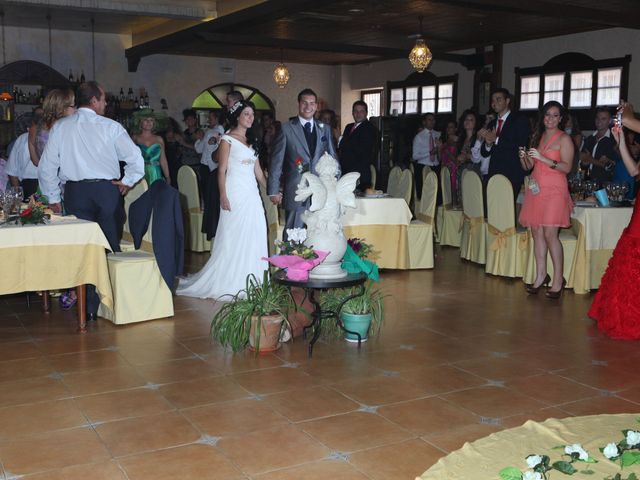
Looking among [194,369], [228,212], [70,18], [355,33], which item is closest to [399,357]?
[194,369]

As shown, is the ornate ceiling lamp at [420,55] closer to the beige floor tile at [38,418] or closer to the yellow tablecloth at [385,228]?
the yellow tablecloth at [385,228]

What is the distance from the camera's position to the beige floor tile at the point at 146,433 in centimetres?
317

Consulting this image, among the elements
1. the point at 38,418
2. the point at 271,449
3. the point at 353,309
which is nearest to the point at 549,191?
the point at 353,309

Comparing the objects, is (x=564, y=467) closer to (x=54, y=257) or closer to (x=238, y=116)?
(x=54, y=257)

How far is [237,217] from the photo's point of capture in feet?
19.8

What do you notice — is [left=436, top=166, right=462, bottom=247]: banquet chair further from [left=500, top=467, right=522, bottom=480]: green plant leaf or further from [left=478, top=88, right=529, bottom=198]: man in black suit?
[left=500, top=467, right=522, bottom=480]: green plant leaf

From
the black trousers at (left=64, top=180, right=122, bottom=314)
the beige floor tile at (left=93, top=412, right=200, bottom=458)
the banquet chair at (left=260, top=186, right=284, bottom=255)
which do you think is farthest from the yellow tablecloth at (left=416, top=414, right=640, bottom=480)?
the banquet chair at (left=260, top=186, right=284, bottom=255)

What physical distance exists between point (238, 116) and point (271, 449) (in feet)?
10.9

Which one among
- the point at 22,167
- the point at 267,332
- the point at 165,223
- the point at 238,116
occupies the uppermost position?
the point at 238,116

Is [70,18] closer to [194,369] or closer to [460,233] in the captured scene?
[460,233]

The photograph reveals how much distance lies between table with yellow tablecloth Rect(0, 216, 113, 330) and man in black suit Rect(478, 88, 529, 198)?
13.5ft

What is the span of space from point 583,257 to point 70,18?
33.7 ft

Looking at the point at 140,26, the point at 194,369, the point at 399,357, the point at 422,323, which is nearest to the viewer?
the point at 194,369

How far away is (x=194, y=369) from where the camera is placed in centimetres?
425
